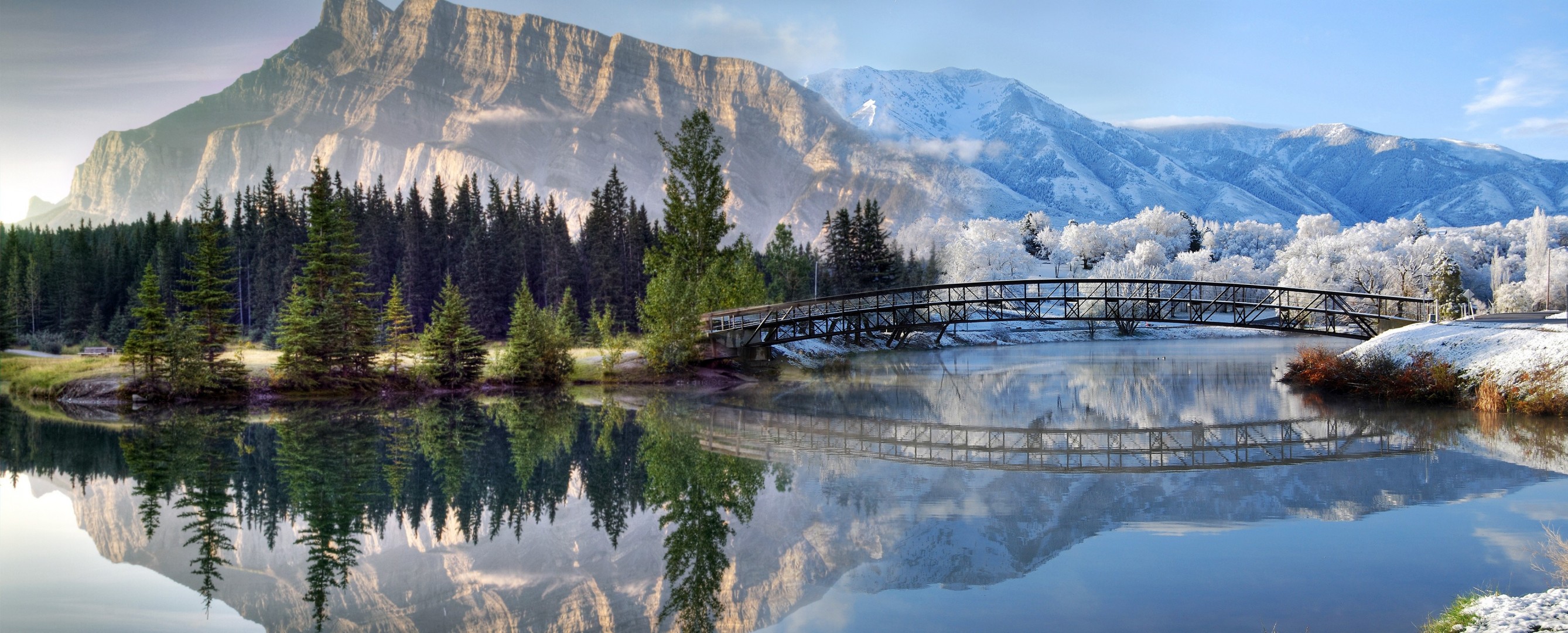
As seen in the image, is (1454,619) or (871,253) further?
(871,253)

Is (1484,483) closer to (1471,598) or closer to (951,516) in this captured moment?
(1471,598)

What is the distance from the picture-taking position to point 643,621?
38.3ft

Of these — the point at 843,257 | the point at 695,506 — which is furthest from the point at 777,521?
the point at 843,257

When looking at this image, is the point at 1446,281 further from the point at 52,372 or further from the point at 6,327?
the point at 6,327

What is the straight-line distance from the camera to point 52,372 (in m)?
41.3

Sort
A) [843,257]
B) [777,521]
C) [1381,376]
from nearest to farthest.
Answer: [777,521]
[1381,376]
[843,257]

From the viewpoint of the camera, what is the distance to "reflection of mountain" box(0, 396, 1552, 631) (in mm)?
12812

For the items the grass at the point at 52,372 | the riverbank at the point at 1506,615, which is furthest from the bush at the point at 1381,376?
the grass at the point at 52,372

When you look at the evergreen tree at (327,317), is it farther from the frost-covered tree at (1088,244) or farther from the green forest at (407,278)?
the frost-covered tree at (1088,244)

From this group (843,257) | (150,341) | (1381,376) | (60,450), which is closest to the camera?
(60,450)

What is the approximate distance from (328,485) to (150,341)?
2314cm

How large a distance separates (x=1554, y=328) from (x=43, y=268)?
10708cm

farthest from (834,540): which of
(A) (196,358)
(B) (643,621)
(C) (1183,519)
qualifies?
(A) (196,358)

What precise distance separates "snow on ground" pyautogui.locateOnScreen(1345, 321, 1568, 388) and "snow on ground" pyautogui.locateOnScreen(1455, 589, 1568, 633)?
24.9 metres
